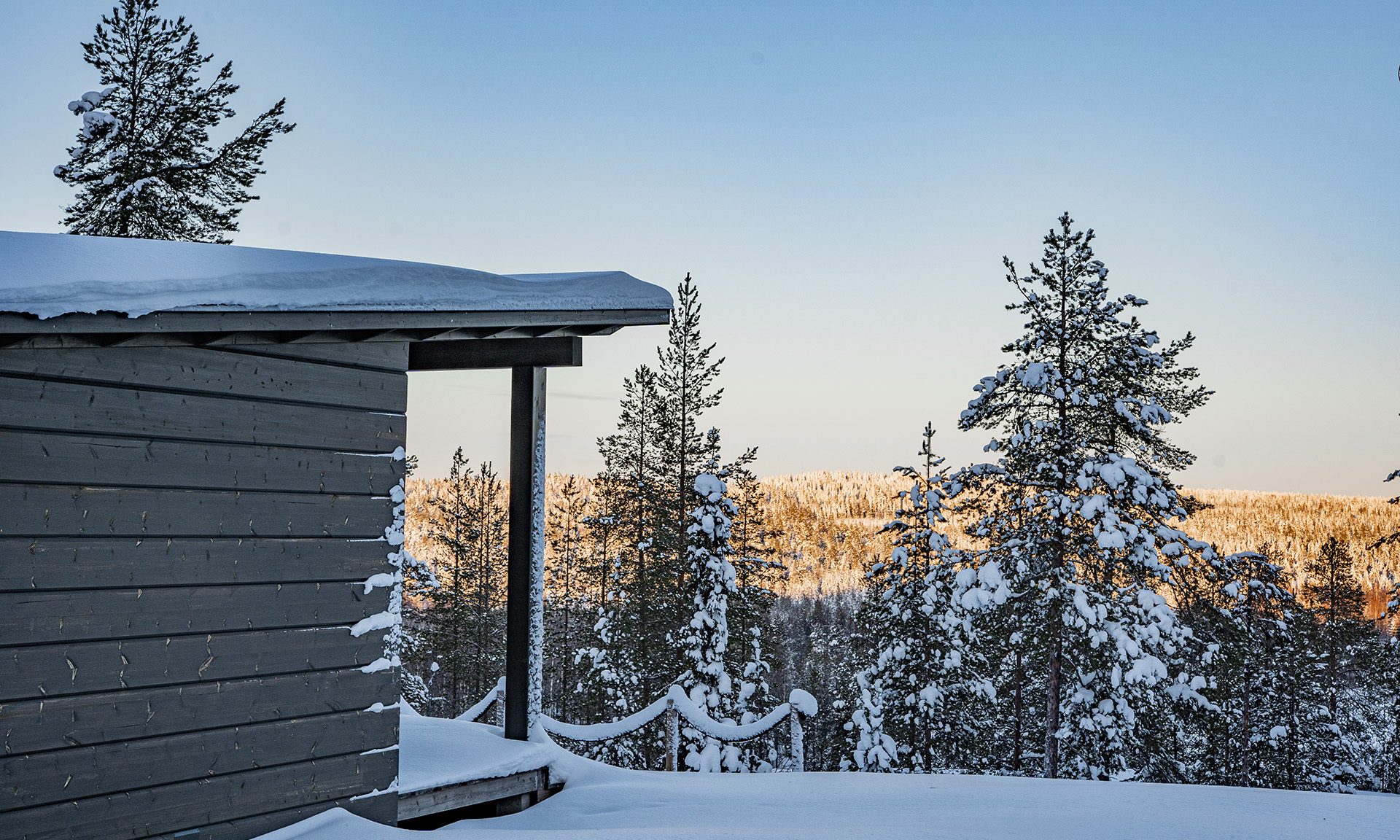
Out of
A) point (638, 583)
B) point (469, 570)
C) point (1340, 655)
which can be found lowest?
point (1340, 655)

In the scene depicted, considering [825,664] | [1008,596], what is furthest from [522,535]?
[825,664]

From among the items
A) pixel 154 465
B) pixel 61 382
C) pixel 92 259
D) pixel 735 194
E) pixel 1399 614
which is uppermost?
pixel 735 194

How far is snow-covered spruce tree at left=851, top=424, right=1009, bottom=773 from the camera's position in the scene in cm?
1792

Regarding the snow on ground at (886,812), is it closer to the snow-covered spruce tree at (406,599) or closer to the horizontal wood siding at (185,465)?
the snow-covered spruce tree at (406,599)

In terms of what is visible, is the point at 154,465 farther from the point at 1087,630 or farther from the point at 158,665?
the point at 1087,630

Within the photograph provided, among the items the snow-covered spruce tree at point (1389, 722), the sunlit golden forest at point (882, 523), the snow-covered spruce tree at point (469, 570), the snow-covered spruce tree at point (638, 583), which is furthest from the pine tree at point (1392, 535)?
the sunlit golden forest at point (882, 523)

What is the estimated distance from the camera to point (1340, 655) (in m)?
41.9

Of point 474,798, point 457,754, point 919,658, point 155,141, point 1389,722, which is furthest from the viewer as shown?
point 1389,722

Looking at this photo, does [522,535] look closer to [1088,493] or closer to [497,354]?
[497,354]

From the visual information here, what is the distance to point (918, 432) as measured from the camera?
66.8 ft

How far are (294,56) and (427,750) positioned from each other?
1517 cm

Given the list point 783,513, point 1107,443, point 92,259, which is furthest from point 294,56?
point 783,513

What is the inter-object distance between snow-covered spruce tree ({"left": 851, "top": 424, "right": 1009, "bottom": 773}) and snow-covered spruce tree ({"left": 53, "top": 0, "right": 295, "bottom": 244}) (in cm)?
1435

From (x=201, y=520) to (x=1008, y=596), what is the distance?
13.3 m
